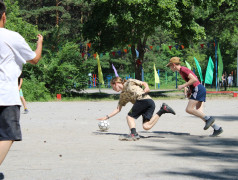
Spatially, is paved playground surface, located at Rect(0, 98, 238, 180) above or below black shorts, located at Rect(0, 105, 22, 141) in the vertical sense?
below

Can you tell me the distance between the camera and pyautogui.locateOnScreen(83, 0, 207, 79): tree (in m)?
26.0

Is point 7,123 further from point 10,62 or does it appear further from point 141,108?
point 141,108

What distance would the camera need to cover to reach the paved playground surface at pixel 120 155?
17.4ft

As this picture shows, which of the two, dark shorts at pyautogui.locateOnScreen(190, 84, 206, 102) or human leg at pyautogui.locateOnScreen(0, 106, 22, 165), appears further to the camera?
dark shorts at pyautogui.locateOnScreen(190, 84, 206, 102)

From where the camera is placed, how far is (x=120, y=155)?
6.74 m

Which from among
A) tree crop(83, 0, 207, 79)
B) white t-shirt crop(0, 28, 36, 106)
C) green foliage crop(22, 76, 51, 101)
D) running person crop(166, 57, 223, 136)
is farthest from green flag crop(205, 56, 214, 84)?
white t-shirt crop(0, 28, 36, 106)

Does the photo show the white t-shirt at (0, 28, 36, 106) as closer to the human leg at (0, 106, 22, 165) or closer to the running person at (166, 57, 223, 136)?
the human leg at (0, 106, 22, 165)

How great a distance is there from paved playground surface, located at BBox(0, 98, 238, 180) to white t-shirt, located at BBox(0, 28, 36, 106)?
1.20 m

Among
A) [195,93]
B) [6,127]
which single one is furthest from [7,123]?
[195,93]

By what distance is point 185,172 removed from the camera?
5.36 m

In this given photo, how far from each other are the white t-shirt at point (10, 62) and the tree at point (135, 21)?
21294 mm

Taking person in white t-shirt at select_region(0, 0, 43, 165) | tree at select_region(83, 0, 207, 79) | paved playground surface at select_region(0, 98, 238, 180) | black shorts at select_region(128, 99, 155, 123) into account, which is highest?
tree at select_region(83, 0, 207, 79)

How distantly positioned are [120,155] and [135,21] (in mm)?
20336

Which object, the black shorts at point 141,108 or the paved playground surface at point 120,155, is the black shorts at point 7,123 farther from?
the black shorts at point 141,108
